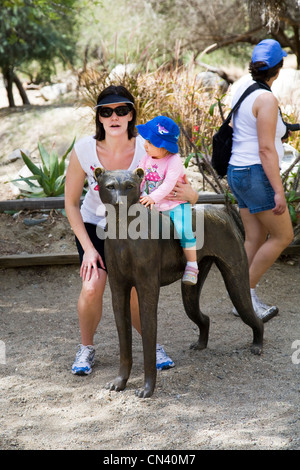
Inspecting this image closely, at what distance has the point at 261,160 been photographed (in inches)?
156

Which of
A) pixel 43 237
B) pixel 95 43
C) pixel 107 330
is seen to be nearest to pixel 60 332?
pixel 107 330

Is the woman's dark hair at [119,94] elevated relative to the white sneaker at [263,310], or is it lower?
elevated

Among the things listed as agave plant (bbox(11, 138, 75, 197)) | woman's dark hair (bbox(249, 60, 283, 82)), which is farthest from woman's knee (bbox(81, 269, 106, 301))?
agave plant (bbox(11, 138, 75, 197))

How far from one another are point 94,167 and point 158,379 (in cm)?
132

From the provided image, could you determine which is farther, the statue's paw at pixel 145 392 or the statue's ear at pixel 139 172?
the statue's paw at pixel 145 392

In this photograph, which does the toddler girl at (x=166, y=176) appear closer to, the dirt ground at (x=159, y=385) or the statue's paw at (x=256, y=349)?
the dirt ground at (x=159, y=385)

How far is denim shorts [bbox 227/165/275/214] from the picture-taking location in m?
4.05

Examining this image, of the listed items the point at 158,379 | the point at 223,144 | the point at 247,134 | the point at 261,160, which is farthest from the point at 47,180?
the point at 158,379

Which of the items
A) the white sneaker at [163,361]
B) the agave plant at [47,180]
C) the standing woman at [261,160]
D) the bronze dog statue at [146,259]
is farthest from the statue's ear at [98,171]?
the agave plant at [47,180]

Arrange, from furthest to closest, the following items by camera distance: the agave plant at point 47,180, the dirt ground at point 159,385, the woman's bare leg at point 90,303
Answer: the agave plant at point 47,180 → the woman's bare leg at point 90,303 → the dirt ground at point 159,385

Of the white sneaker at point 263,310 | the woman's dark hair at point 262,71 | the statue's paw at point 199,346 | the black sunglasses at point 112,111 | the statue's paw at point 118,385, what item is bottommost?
the white sneaker at point 263,310

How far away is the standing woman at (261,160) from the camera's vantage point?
388 cm

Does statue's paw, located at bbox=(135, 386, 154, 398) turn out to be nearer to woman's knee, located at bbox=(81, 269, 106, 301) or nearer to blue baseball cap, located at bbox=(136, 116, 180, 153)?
woman's knee, located at bbox=(81, 269, 106, 301)

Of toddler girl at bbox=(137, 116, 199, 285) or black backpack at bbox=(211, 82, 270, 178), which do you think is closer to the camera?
toddler girl at bbox=(137, 116, 199, 285)
